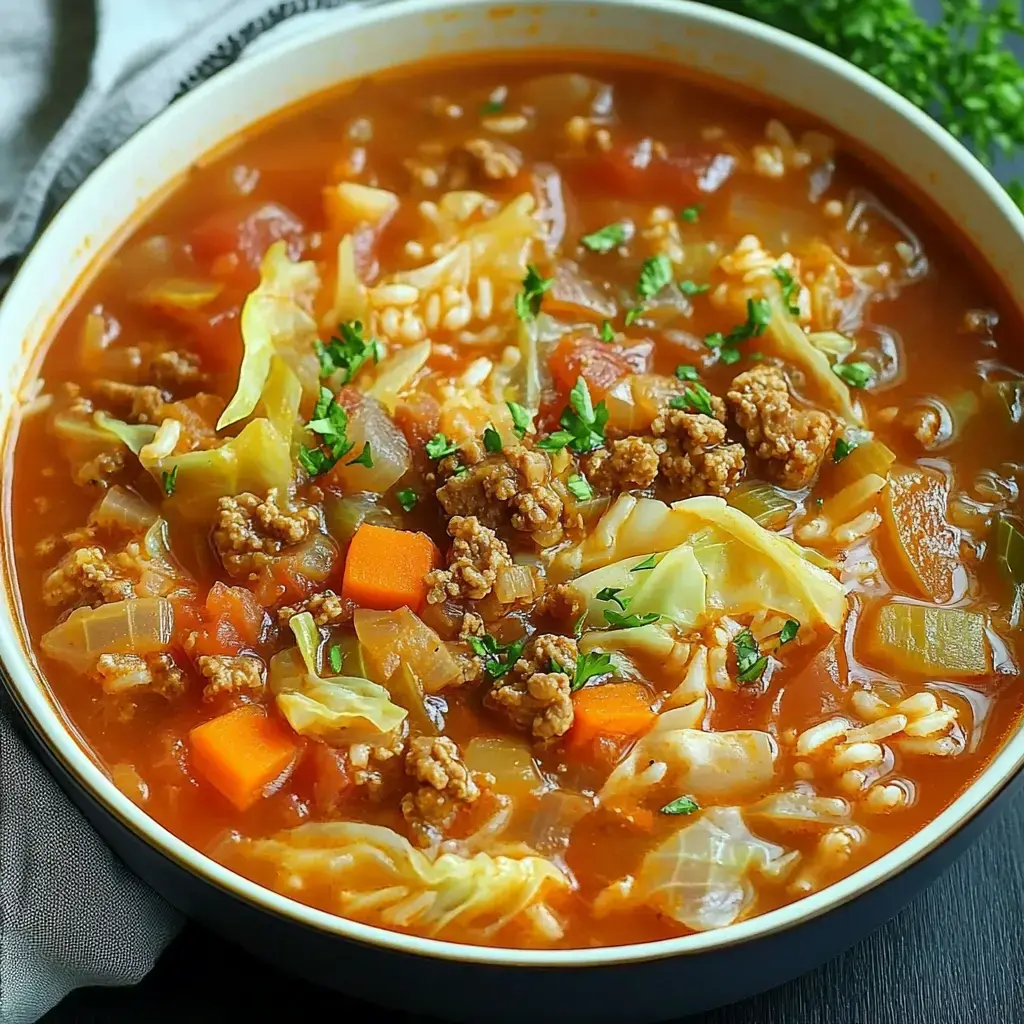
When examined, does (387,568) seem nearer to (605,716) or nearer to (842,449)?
→ (605,716)

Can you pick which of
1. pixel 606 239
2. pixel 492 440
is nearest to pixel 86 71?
pixel 606 239

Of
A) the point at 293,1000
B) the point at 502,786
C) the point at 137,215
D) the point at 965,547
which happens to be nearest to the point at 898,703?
the point at 965,547

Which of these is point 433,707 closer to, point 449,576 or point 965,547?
point 449,576

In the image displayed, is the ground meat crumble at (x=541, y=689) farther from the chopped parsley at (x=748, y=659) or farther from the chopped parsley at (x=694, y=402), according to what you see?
the chopped parsley at (x=694, y=402)

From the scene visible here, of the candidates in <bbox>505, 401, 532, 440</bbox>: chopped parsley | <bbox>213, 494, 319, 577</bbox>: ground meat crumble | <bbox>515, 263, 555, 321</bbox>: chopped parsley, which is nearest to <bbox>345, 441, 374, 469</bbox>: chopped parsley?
<bbox>213, 494, 319, 577</bbox>: ground meat crumble

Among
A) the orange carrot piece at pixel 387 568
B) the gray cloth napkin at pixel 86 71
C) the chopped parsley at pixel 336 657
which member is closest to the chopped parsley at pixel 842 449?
the orange carrot piece at pixel 387 568
